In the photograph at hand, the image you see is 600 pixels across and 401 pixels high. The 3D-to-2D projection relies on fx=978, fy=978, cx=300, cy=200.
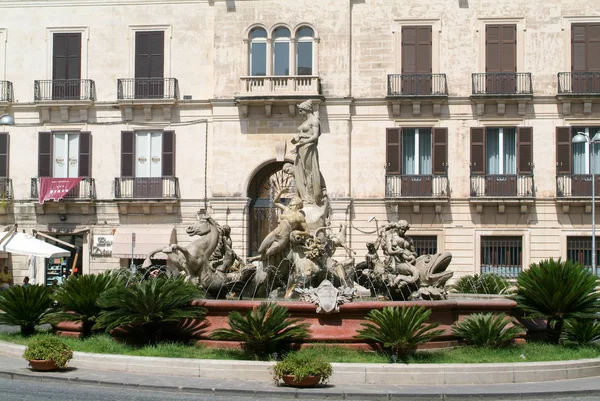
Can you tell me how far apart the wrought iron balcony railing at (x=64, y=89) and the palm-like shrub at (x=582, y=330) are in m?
26.0

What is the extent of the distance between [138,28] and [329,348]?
2596cm

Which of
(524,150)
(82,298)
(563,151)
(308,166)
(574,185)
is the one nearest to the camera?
(82,298)

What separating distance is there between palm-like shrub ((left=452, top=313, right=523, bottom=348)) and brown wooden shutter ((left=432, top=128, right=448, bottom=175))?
20.9 meters

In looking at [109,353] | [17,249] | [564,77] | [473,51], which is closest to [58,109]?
[17,249]

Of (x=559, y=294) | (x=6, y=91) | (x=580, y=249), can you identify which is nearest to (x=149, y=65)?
(x=6, y=91)

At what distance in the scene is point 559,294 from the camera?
17.5 m

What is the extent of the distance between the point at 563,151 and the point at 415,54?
22.3 ft

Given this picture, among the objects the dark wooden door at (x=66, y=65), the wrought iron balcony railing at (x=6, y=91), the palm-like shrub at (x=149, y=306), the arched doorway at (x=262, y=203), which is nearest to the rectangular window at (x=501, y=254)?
the arched doorway at (x=262, y=203)

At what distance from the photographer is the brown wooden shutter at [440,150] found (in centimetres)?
3772

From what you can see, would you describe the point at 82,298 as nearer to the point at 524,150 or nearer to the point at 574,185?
the point at 524,150

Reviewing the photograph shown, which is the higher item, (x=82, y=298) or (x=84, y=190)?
(x=84, y=190)

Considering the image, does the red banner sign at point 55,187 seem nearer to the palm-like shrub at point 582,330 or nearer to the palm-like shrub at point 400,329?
the palm-like shrub at point 400,329

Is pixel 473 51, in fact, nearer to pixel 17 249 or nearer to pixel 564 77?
pixel 564 77

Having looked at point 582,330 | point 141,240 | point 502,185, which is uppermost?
point 502,185
